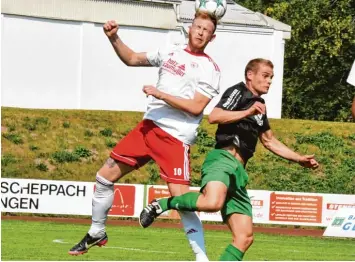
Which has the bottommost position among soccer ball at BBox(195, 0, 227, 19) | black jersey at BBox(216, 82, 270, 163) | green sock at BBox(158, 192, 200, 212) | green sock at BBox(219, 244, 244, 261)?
green sock at BBox(219, 244, 244, 261)

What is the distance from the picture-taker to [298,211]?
28.4 metres

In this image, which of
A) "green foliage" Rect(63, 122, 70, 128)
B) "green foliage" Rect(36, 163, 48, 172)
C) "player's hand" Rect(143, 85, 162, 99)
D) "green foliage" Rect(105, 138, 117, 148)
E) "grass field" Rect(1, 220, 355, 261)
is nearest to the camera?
"player's hand" Rect(143, 85, 162, 99)

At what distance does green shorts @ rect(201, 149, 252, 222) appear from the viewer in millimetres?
10281

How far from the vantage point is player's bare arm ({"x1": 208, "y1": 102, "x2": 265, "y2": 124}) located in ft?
33.0

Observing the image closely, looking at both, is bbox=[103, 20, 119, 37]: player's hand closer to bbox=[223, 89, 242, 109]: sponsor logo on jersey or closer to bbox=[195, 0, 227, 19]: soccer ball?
bbox=[195, 0, 227, 19]: soccer ball

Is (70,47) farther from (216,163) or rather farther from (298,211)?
(216,163)

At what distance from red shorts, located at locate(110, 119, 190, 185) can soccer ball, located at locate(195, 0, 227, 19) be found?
112 cm

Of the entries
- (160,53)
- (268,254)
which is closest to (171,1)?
(268,254)

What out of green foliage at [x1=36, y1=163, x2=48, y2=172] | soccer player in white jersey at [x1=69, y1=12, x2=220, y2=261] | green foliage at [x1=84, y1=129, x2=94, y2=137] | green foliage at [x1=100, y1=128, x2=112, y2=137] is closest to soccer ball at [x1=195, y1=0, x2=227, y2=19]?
soccer player in white jersey at [x1=69, y1=12, x2=220, y2=261]

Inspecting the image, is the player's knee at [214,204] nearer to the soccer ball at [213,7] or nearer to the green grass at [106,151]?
the soccer ball at [213,7]

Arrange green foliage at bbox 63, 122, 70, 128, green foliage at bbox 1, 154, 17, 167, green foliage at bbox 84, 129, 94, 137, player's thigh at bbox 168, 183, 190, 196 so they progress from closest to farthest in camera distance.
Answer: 1. player's thigh at bbox 168, 183, 190, 196
2. green foliage at bbox 1, 154, 17, 167
3. green foliage at bbox 84, 129, 94, 137
4. green foliage at bbox 63, 122, 70, 128

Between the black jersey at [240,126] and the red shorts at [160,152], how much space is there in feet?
1.22

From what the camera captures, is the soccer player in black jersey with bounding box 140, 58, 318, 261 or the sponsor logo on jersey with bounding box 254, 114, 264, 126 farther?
the sponsor logo on jersey with bounding box 254, 114, 264, 126

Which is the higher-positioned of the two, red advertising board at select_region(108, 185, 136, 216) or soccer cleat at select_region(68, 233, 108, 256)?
soccer cleat at select_region(68, 233, 108, 256)
